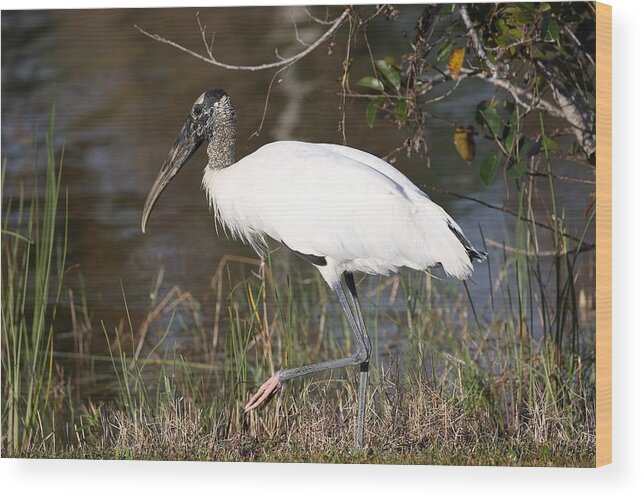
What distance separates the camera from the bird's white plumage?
6.91 meters

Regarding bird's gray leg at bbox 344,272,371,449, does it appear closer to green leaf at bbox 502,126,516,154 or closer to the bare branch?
green leaf at bbox 502,126,516,154

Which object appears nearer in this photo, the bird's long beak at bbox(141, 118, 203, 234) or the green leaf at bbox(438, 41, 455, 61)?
the green leaf at bbox(438, 41, 455, 61)

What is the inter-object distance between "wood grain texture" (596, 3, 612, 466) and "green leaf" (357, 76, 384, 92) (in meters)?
0.98

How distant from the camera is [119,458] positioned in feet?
23.6

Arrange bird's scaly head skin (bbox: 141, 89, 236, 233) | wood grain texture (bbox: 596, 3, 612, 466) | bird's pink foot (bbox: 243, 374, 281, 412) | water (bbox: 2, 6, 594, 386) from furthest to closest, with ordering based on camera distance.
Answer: bird's scaly head skin (bbox: 141, 89, 236, 233) < water (bbox: 2, 6, 594, 386) < bird's pink foot (bbox: 243, 374, 281, 412) < wood grain texture (bbox: 596, 3, 612, 466)

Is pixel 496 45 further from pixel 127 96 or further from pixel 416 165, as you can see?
pixel 127 96

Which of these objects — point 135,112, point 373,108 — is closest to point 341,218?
point 373,108

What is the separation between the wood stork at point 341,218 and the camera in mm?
6914

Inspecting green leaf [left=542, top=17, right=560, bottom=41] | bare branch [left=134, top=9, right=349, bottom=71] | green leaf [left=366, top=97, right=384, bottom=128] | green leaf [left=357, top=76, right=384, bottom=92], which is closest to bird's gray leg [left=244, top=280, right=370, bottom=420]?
green leaf [left=366, top=97, right=384, bottom=128]

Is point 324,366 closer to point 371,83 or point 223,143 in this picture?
point 223,143

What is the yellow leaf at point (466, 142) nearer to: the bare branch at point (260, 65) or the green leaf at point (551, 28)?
the green leaf at point (551, 28)

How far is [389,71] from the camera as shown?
7023 mm

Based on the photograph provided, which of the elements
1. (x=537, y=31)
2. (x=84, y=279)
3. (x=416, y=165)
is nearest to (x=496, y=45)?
(x=537, y=31)

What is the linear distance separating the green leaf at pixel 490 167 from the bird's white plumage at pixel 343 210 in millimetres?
239
